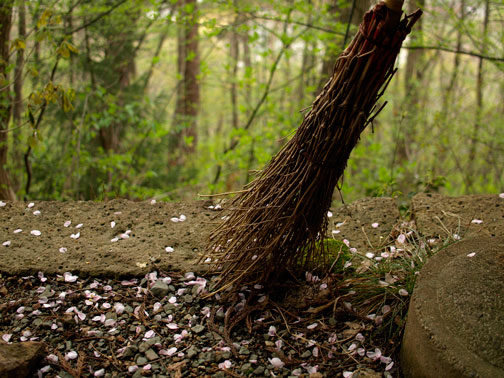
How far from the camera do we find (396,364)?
190cm

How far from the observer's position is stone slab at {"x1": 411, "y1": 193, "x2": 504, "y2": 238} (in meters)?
2.69

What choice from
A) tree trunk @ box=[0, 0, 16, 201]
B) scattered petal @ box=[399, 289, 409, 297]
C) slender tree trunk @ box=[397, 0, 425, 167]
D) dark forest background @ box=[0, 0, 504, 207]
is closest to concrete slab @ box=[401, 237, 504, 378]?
scattered petal @ box=[399, 289, 409, 297]

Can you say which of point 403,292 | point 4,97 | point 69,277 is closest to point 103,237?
point 69,277

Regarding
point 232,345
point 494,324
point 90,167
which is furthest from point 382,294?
point 90,167

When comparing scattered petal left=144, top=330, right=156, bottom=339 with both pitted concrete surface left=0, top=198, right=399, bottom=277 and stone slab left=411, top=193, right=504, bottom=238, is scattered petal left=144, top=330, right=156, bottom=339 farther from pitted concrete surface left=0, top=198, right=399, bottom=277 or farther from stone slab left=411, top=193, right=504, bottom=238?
stone slab left=411, top=193, right=504, bottom=238

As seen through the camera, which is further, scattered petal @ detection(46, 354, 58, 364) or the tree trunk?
the tree trunk

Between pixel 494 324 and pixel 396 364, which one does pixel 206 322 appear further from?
pixel 494 324

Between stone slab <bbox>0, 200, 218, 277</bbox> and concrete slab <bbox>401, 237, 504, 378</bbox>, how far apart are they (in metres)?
1.20

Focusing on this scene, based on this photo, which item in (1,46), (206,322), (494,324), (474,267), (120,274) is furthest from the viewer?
(1,46)

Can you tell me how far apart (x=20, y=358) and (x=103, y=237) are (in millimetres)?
1108

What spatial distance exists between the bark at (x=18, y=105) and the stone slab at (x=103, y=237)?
1606 mm

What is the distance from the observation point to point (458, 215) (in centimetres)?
283

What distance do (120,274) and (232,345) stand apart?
0.86 m

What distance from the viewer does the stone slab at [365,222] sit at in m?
2.78
